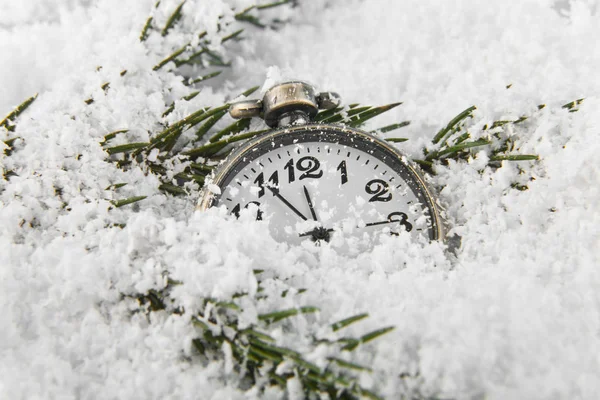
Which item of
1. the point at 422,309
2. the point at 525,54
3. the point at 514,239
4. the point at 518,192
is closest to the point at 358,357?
the point at 422,309

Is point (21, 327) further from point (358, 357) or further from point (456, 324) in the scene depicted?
point (456, 324)

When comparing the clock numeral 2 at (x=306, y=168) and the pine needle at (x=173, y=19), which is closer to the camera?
the clock numeral 2 at (x=306, y=168)

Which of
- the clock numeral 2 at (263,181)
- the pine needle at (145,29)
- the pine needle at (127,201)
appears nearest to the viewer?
the pine needle at (127,201)

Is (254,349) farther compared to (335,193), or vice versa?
(335,193)

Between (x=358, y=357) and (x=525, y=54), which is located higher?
(x=525, y=54)

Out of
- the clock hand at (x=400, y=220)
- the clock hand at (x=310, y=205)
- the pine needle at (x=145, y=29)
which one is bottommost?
the clock hand at (x=400, y=220)

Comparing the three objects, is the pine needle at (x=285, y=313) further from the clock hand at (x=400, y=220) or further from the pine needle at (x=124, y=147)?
the pine needle at (x=124, y=147)

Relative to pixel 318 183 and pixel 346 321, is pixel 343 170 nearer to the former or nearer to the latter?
pixel 318 183

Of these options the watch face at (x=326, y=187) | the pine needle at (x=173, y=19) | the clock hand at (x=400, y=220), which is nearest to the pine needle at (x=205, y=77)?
the pine needle at (x=173, y=19)
